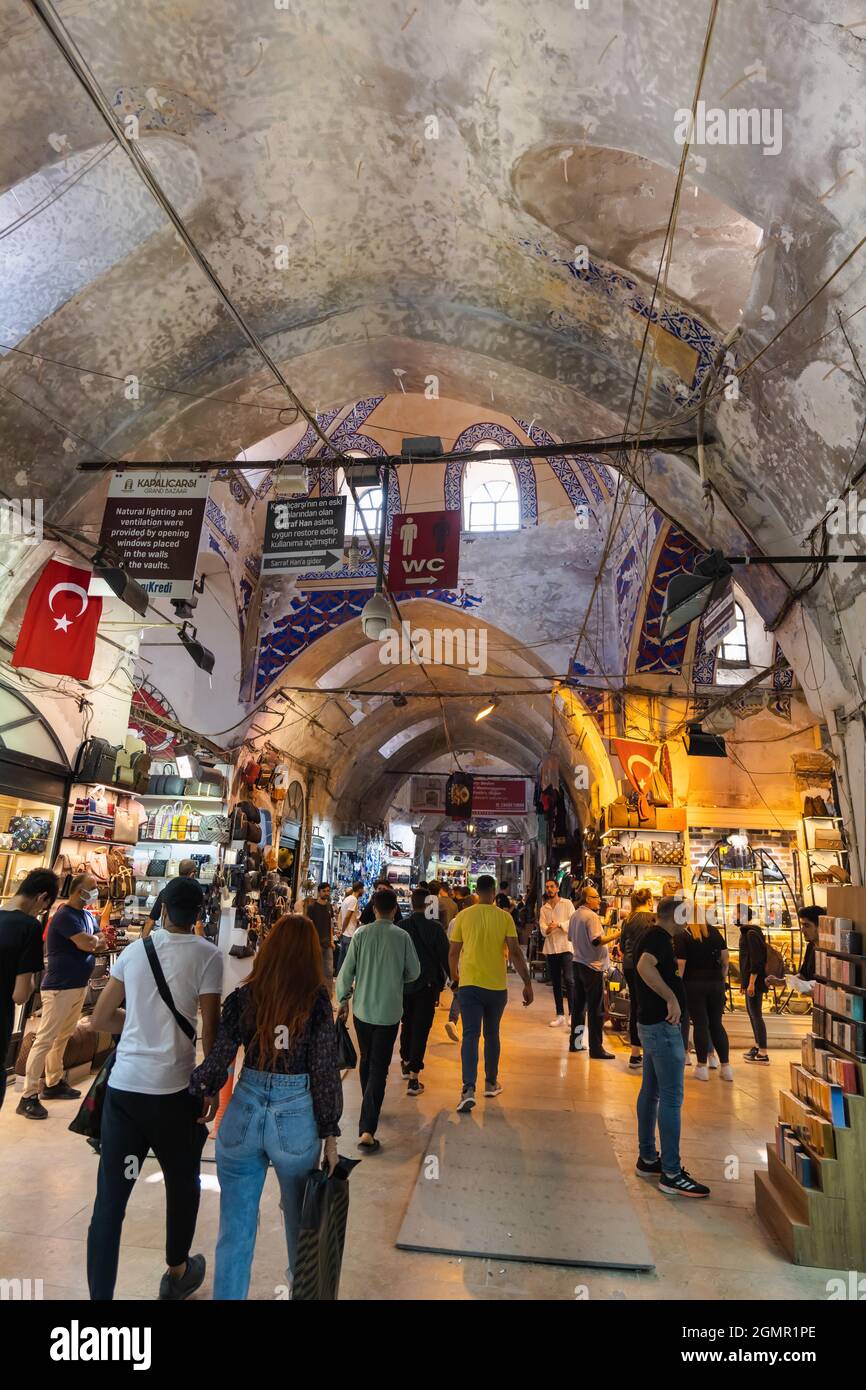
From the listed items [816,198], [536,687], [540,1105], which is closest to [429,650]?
[536,687]

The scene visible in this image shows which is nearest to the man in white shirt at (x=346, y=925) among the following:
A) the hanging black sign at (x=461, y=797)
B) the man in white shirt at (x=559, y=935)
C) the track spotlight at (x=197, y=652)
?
the man in white shirt at (x=559, y=935)

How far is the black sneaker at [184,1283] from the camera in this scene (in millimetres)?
2729

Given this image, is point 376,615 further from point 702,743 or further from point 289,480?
point 702,743

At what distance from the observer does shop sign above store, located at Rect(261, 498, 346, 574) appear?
6.52 meters

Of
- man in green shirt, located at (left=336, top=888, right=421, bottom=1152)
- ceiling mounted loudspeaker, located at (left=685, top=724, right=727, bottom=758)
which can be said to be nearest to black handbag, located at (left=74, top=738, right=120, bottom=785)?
man in green shirt, located at (left=336, top=888, right=421, bottom=1152)

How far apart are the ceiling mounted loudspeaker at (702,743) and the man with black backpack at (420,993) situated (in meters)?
5.72

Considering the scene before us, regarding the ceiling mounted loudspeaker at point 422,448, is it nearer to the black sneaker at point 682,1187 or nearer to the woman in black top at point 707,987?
the woman in black top at point 707,987

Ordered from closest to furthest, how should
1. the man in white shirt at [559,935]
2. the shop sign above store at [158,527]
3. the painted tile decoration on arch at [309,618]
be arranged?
the shop sign above store at [158,527]
the man in white shirt at [559,935]
the painted tile decoration on arch at [309,618]

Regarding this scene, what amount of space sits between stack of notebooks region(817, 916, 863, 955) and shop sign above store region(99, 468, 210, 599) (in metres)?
5.15

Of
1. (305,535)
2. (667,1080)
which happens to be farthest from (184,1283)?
(305,535)

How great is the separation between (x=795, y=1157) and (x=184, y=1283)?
2.85 metres

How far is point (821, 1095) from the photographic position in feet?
12.0
